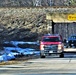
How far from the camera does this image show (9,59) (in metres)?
31.8

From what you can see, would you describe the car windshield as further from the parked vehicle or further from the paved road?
the paved road

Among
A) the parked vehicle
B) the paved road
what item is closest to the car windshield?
the parked vehicle

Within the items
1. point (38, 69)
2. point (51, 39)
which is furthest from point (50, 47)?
point (38, 69)

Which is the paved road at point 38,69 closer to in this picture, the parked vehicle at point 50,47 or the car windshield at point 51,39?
the parked vehicle at point 50,47

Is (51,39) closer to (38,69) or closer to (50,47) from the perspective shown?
(50,47)

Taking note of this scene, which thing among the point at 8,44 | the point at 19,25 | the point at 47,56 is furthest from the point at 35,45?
the point at 19,25

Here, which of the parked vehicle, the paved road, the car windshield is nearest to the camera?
the paved road

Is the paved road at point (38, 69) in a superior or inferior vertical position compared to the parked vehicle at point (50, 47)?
superior

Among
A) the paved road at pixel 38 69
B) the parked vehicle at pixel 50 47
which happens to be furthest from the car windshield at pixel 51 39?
the paved road at pixel 38 69

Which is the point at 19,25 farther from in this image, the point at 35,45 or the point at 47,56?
the point at 47,56

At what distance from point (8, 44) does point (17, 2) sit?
233 feet

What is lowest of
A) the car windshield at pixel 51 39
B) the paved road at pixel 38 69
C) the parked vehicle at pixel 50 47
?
the parked vehicle at pixel 50 47

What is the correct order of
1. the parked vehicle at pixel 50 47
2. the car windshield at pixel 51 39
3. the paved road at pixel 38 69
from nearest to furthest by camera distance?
1. the paved road at pixel 38 69
2. the parked vehicle at pixel 50 47
3. the car windshield at pixel 51 39

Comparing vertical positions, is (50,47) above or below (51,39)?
below
